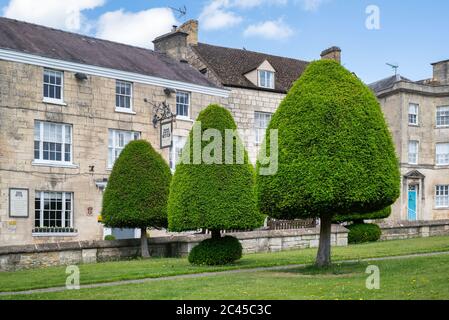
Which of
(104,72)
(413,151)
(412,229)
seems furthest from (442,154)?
(104,72)

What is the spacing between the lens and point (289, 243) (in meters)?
28.6

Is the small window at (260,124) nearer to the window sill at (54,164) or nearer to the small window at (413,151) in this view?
the window sill at (54,164)

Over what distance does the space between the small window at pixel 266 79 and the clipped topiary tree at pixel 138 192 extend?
16.8 m

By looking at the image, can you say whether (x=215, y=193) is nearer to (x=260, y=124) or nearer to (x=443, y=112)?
(x=260, y=124)

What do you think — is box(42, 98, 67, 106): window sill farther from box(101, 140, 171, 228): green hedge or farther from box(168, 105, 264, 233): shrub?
box(168, 105, 264, 233): shrub

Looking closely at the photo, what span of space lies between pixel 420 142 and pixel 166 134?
960 inches

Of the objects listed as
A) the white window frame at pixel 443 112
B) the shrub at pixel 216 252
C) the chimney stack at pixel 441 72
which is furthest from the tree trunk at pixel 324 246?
the chimney stack at pixel 441 72

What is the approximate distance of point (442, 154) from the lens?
166 ft

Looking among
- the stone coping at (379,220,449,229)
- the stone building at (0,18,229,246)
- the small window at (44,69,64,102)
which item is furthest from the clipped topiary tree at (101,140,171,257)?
the stone coping at (379,220,449,229)

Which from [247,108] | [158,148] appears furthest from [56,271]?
[247,108]

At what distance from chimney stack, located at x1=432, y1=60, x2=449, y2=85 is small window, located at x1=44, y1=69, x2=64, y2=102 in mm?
31872
